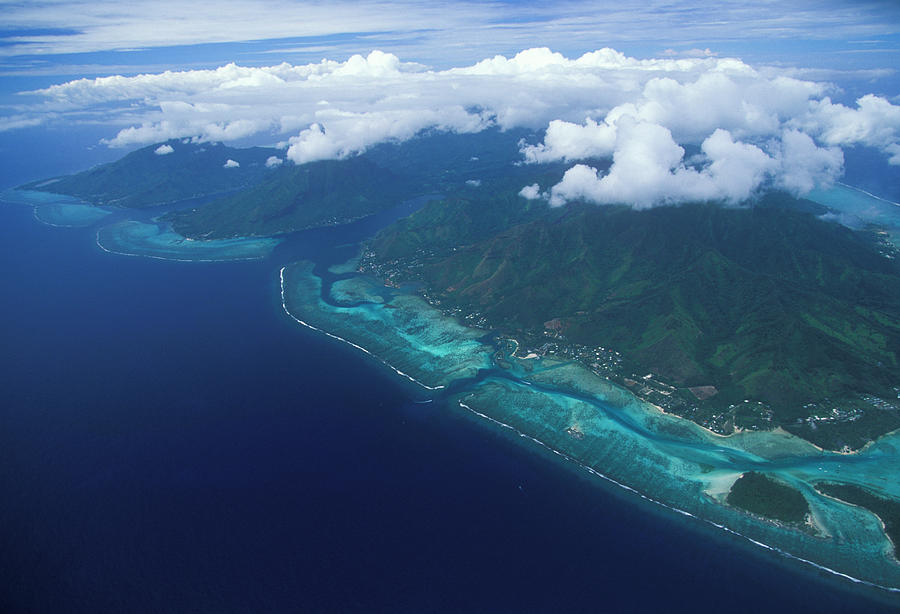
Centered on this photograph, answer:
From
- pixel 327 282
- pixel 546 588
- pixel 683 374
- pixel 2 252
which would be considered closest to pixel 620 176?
pixel 683 374

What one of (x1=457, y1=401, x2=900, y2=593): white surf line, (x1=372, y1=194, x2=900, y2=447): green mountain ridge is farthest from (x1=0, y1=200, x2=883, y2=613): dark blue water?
(x1=372, y1=194, x2=900, y2=447): green mountain ridge

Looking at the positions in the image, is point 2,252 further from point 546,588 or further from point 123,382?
point 546,588

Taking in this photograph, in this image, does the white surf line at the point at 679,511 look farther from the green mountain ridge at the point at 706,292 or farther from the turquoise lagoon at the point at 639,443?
the green mountain ridge at the point at 706,292

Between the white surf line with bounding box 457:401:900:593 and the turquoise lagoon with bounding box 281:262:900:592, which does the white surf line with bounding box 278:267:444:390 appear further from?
the white surf line with bounding box 457:401:900:593

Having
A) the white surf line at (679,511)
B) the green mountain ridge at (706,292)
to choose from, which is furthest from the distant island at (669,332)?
the white surf line at (679,511)

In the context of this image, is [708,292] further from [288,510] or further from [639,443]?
[288,510]

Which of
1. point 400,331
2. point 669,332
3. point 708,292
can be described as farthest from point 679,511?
point 400,331
